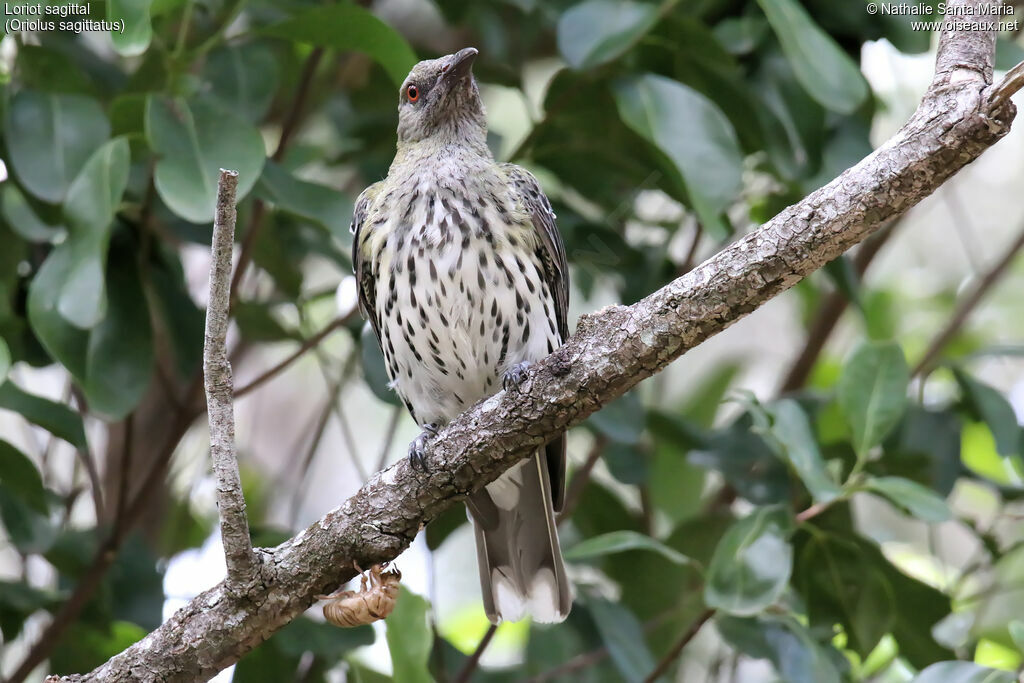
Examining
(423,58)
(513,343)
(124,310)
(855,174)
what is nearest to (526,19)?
(423,58)

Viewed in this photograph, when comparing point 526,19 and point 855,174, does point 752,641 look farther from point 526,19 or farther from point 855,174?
point 526,19

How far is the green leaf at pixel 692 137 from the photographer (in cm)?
342

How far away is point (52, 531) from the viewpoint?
3.70m

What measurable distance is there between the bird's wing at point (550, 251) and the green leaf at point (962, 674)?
127cm

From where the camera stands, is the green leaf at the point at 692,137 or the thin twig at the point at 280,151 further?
the thin twig at the point at 280,151

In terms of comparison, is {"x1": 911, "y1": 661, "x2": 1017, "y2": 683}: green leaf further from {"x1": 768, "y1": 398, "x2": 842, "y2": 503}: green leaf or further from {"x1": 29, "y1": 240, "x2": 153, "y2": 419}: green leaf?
{"x1": 29, "y1": 240, "x2": 153, "y2": 419}: green leaf

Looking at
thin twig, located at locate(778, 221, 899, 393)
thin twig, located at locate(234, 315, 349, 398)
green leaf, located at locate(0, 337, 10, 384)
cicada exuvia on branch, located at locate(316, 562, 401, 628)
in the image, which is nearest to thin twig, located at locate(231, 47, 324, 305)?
thin twig, located at locate(234, 315, 349, 398)

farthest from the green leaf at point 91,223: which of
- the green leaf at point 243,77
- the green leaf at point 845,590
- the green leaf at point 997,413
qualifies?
the green leaf at point 997,413

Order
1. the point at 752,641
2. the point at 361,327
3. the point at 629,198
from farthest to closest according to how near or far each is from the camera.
A: the point at 629,198, the point at 361,327, the point at 752,641

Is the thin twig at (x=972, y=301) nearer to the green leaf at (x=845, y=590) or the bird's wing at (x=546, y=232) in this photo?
the green leaf at (x=845, y=590)

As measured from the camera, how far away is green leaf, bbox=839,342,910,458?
3404 mm

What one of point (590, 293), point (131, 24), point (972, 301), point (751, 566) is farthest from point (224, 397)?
point (972, 301)

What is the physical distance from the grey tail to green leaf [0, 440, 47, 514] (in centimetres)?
134

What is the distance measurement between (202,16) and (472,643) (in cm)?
308
